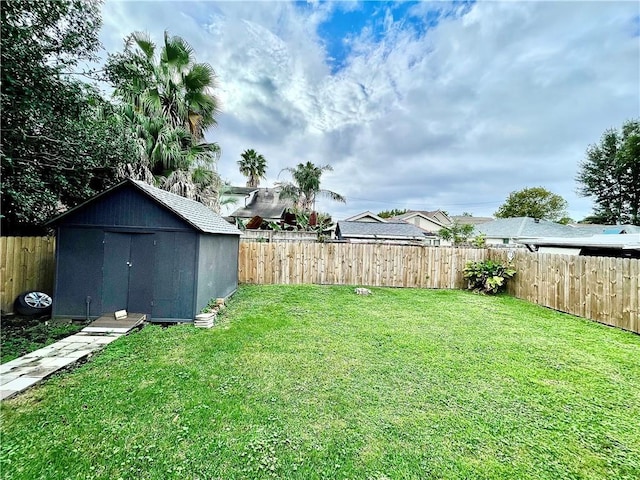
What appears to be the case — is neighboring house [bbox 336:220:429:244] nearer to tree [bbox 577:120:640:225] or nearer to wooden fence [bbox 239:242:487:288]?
wooden fence [bbox 239:242:487:288]

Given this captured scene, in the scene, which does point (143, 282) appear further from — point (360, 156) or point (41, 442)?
point (360, 156)

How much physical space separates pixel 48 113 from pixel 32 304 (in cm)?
380

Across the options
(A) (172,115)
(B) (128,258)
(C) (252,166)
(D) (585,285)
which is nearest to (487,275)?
(D) (585,285)

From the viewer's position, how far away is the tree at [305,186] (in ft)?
56.7

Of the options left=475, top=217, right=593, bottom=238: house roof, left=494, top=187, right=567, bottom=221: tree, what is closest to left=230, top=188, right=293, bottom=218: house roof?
left=475, top=217, right=593, bottom=238: house roof

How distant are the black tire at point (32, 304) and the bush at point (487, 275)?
11.1m

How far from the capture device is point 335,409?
2.67 m

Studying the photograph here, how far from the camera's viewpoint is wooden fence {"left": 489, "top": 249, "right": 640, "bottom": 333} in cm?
521

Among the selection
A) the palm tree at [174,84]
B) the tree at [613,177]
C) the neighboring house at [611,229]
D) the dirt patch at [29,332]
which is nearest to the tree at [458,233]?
the neighboring house at [611,229]

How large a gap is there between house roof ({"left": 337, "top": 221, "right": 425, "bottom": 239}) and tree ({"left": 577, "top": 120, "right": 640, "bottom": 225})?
51.7 ft

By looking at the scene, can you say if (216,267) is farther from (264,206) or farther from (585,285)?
(264,206)

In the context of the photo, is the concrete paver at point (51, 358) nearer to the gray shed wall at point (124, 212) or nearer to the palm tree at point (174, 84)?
the gray shed wall at point (124, 212)

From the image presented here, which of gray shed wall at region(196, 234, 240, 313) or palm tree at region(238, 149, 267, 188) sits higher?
palm tree at region(238, 149, 267, 188)

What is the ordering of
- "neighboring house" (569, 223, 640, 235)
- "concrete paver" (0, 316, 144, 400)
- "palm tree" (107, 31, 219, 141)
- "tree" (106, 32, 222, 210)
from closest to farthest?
"concrete paver" (0, 316, 144, 400) < "tree" (106, 32, 222, 210) < "palm tree" (107, 31, 219, 141) < "neighboring house" (569, 223, 640, 235)
